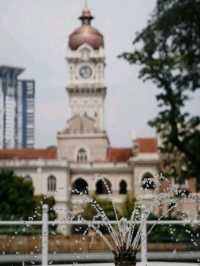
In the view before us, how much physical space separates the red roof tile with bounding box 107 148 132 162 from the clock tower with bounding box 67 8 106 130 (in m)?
11.3

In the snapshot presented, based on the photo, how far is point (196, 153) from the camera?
2053cm

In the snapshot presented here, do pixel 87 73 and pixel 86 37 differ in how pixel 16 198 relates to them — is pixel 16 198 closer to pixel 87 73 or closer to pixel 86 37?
pixel 87 73

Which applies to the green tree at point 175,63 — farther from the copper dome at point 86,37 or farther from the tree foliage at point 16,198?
the copper dome at point 86,37

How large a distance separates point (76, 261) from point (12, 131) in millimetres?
150834

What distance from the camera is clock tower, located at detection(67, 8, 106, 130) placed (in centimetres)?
9144

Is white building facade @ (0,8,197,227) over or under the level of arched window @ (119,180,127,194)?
over

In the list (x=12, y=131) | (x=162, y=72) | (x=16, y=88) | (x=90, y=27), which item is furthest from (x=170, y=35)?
(x=16, y=88)

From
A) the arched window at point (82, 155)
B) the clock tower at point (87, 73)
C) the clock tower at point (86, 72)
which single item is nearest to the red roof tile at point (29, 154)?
the arched window at point (82, 155)

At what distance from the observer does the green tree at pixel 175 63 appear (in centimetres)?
1970

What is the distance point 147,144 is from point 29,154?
1299 cm

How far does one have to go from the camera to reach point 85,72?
93875 millimetres

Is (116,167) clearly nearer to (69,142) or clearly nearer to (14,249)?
(69,142)

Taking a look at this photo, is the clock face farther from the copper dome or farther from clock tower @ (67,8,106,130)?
the copper dome

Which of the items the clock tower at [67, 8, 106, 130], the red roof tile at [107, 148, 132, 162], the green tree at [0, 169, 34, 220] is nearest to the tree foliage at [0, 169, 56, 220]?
the green tree at [0, 169, 34, 220]
